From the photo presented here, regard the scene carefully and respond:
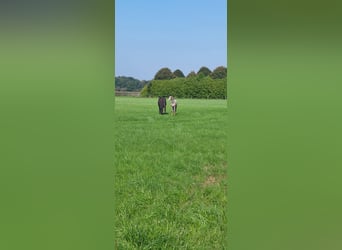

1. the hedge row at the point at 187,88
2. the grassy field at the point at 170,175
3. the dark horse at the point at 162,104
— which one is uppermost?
the hedge row at the point at 187,88

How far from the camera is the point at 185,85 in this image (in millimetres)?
2469

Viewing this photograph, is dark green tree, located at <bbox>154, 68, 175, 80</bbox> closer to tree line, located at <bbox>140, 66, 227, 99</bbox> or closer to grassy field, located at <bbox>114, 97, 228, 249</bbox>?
tree line, located at <bbox>140, 66, 227, 99</bbox>

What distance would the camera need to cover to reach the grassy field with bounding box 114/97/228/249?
7.54 feet

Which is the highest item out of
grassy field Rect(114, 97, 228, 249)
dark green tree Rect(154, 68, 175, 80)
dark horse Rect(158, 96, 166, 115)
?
dark green tree Rect(154, 68, 175, 80)

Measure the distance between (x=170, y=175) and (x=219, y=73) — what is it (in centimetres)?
66

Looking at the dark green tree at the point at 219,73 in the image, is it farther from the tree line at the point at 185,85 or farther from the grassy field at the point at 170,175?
the grassy field at the point at 170,175

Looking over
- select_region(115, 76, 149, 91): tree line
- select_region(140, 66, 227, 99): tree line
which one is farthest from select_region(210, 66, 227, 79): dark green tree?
select_region(115, 76, 149, 91): tree line

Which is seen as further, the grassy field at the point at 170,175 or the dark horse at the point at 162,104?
the dark horse at the point at 162,104

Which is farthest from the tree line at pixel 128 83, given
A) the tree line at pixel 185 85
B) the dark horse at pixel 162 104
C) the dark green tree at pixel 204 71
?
the dark green tree at pixel 204 71

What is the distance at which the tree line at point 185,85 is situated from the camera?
242 centimetres

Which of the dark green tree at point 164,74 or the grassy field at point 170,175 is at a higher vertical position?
the dark green tree at point 164,74

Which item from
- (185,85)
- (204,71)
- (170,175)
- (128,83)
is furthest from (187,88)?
(170,175)

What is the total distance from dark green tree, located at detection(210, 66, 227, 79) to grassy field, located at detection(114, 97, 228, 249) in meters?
0.15
